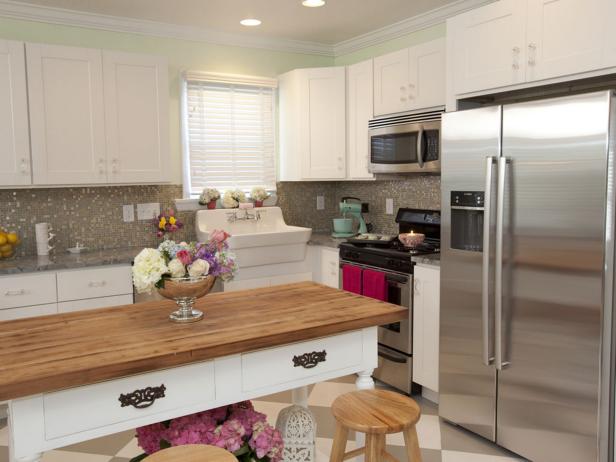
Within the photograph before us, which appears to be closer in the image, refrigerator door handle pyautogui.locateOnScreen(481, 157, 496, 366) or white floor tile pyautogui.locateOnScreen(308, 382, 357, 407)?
refrigerator door handle pyautogui.locateOnScreen(481, 157, 496, 366)

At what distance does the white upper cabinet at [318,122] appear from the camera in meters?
4.38

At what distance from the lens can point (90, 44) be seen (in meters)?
3.90

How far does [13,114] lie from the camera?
11.1ft

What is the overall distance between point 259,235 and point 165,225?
0.72 meters

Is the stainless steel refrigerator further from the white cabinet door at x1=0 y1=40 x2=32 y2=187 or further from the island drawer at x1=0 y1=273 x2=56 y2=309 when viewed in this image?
the white cabinet door at x1=0 y1=40 x2=32 y2=187

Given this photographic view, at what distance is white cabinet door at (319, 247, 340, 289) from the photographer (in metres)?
4.15

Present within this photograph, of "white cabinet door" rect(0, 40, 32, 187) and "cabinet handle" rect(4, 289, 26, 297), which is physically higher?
"white cabinet door" rect(0, 40, 32, 187)

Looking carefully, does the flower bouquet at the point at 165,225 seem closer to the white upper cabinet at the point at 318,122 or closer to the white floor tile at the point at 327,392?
the white upper cabinet at the point at 318,122

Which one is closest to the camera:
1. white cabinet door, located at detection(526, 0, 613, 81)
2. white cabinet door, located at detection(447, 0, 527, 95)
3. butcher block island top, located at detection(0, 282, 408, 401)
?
butcher block island top, located at detection(0, 282, 408, 401)

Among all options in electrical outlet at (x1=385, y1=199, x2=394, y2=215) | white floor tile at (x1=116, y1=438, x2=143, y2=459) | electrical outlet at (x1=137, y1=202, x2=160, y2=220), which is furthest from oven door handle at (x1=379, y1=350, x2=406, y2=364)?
electrical outlet at (x1=137, y1=202, x2=160, y2=220)

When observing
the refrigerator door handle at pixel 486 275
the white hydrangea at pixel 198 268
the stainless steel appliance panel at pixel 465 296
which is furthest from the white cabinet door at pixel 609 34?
the white hydrangea at pixel 198 268

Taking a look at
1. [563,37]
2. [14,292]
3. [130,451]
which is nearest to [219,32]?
[14,292]

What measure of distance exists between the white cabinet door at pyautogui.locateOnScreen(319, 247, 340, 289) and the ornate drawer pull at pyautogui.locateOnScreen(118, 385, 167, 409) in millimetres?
2491

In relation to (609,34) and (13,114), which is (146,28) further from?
(609,34)
